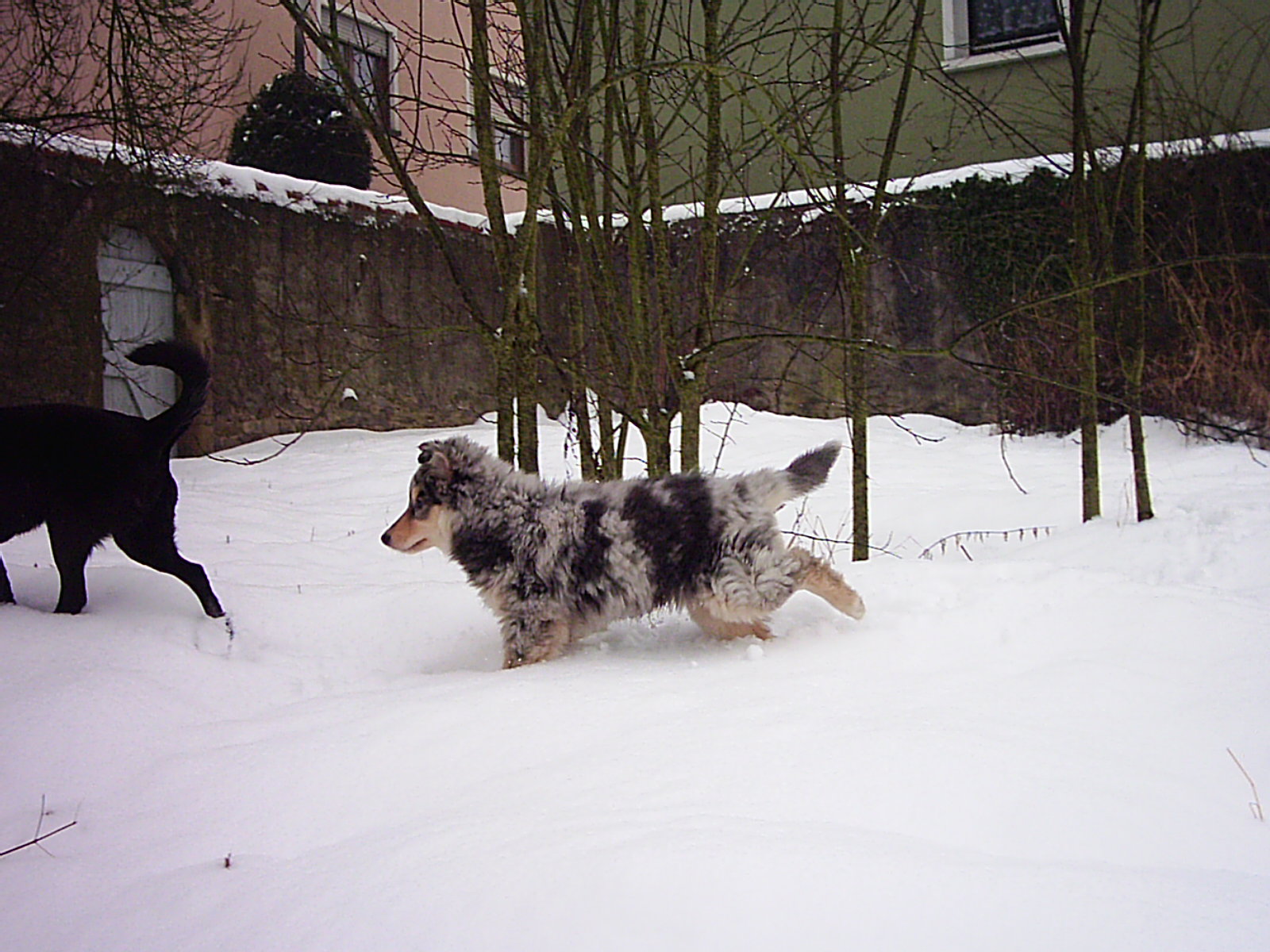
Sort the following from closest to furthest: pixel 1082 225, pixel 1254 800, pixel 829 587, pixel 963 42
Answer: pixel 1254 800 → pixel 829 587 → pixel 1082 225 → pixel 963 42

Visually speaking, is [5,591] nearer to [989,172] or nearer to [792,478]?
[792,478]

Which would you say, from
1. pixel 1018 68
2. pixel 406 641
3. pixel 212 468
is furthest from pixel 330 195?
pixel 1018 68

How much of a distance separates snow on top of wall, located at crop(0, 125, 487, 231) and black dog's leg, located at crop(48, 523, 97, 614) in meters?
5.01

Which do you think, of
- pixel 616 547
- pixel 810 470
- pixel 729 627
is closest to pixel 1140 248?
pixel 810 470

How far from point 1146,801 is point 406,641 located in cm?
300

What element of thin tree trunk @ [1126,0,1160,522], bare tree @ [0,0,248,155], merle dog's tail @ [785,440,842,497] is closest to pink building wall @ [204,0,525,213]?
bare tree @ [0,0,248,155]

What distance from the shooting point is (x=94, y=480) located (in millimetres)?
3900

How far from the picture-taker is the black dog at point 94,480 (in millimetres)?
3854

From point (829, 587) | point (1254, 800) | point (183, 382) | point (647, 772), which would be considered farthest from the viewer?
point (183, 382)

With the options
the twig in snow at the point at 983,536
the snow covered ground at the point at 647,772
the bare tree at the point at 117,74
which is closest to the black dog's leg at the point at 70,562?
the snow covered ground at the point at 647,772

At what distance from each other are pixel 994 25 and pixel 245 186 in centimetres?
959

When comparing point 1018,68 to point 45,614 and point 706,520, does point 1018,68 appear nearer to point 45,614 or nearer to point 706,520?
point 706,520

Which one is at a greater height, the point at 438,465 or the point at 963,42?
the point at 963,42

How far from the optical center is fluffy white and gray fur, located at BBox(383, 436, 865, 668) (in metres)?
3.78
